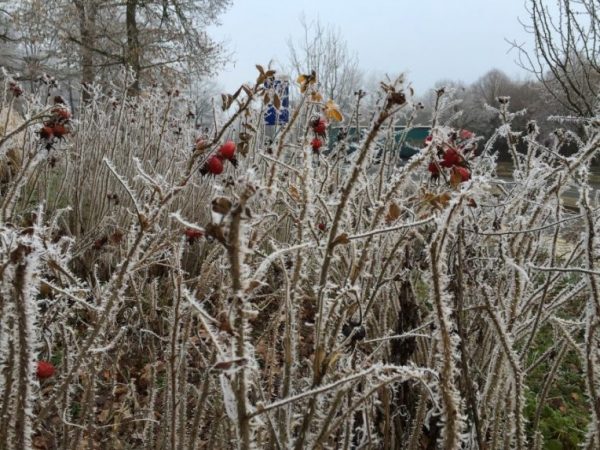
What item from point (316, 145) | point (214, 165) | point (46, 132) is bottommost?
point (214, 165)

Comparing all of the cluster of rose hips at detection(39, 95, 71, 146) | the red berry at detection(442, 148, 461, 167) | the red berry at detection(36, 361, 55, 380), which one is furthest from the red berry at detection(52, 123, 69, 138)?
the red berry at detection(442, 148, 461, 167)

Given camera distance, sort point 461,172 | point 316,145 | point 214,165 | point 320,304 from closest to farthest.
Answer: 1. point 320,304
2. point 461,172
3. point 214,165
4. point 316,145

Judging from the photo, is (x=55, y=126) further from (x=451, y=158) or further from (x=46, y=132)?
(x=451, y=158)

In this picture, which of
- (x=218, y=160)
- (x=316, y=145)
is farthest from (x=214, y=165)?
(x=316, y=145)

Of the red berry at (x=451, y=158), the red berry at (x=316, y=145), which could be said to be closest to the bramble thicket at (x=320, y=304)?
the red berry at (x=451, y=158)

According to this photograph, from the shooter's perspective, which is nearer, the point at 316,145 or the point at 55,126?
the point at 55,126

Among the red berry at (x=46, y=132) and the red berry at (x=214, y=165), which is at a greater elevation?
the red berry at (x=46, y=132)

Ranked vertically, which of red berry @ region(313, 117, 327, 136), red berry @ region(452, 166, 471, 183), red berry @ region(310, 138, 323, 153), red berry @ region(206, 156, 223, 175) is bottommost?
red berry @ region(452, 166, 471, 183)

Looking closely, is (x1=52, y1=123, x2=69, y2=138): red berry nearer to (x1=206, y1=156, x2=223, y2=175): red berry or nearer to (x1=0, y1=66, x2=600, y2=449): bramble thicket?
(x1=0, y1=66, x2=600, y2=449): bramble thicket

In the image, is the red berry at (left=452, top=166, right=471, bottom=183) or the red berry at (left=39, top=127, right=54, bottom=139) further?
the red berry at (left=39, top=127, right=54, bottom=139)

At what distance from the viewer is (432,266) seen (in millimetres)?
722

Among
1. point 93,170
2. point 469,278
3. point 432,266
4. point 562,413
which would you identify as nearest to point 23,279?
point 432,266

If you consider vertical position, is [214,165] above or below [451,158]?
above

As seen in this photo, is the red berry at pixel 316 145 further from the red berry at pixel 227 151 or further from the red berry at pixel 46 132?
the red berry at pixel 46 132
